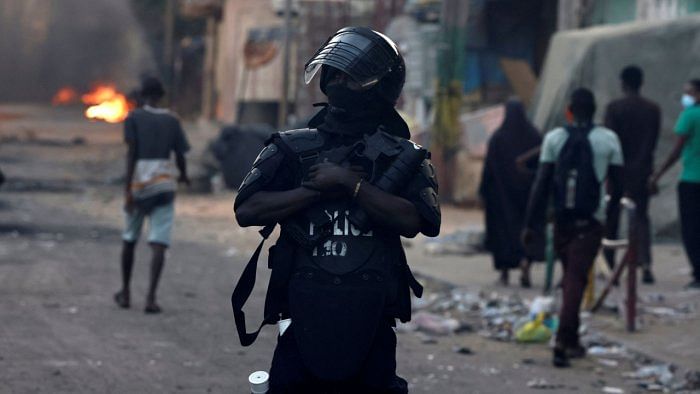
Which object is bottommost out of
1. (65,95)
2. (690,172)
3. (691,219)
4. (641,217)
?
(65,95)

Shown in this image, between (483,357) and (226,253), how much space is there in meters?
6.32

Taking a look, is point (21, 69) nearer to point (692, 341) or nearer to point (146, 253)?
point (146, 253)

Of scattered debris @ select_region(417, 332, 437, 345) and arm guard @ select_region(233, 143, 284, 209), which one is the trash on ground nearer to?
scattered debris @ select_region(417, 332, 437, 345)

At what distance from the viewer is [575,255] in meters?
8.79

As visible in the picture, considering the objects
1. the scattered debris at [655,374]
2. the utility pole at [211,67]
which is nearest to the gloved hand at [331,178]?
the scattered debris at [655,374]

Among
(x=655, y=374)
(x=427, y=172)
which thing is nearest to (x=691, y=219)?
(x=655, y=374)

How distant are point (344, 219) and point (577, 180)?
447cm

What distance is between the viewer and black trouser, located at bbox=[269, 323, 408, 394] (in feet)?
14.5

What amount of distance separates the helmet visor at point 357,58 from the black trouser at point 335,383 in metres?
0.82

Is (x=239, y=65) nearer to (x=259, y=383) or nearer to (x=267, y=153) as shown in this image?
(x=267, y=153)

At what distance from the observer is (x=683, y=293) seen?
12.1 m

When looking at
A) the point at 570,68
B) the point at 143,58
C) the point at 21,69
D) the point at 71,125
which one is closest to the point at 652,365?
the point at 570,68

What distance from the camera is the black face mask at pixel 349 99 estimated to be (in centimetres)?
454

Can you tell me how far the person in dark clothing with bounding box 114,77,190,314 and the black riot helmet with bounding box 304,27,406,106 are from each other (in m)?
6.01
